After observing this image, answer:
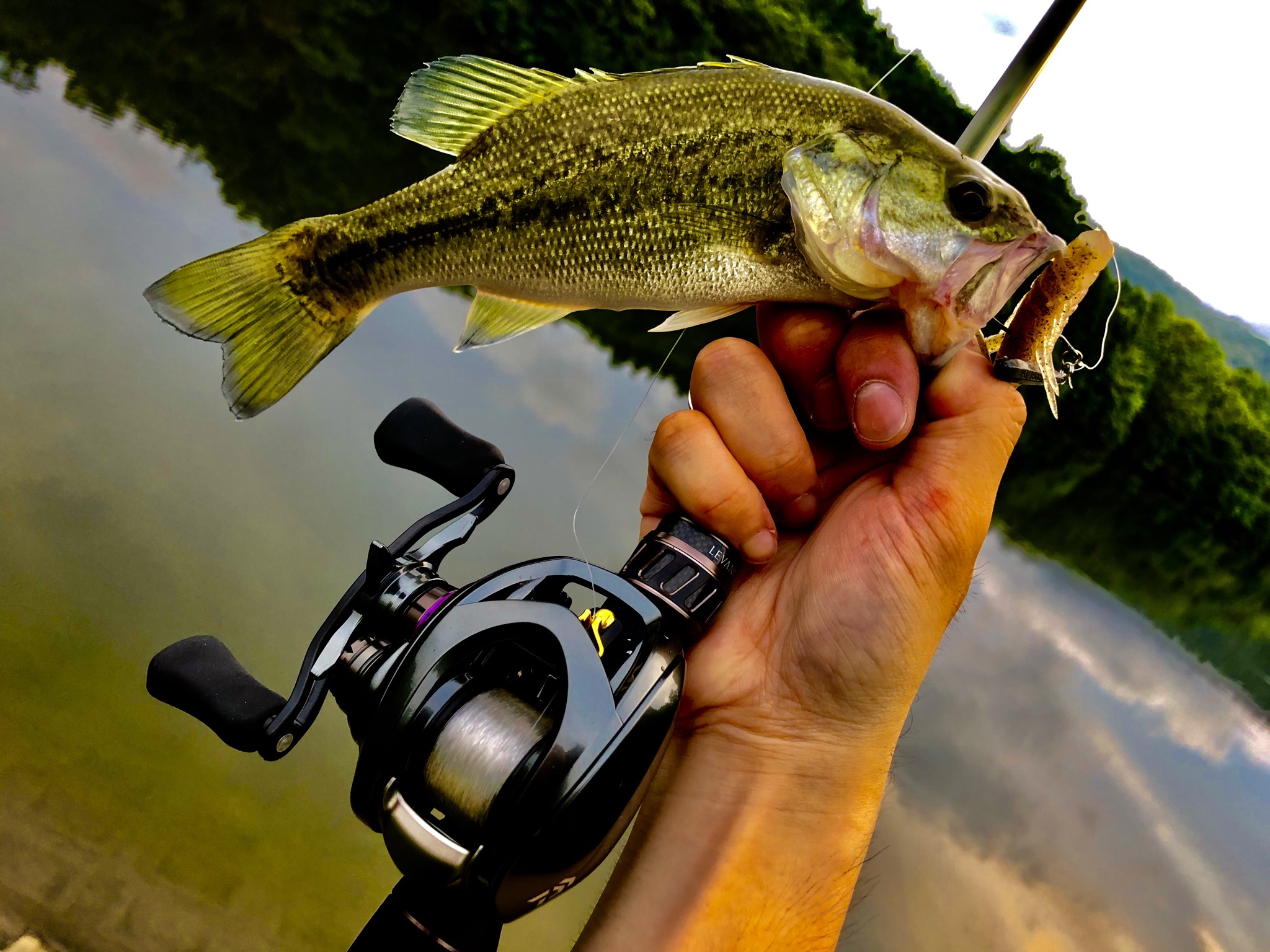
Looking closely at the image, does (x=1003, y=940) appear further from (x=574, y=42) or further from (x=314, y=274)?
(x=574, y=42)

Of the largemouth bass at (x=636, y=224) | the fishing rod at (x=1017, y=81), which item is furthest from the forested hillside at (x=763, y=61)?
the largemouth bass at (x=636, y=224)

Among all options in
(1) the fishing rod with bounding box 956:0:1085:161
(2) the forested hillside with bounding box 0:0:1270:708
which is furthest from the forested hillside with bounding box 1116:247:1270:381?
(1) the fishing rod with bounding box 956:0:1085:161

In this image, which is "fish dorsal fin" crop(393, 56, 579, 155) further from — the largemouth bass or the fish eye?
the fish eye

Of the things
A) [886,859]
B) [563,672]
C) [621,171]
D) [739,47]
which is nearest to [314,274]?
[621,171]

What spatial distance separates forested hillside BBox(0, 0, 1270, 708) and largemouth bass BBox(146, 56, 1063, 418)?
0.50 metres

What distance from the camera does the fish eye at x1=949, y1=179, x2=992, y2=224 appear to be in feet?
4.03

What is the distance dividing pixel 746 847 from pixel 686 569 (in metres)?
0.62

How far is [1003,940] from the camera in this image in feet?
11.5

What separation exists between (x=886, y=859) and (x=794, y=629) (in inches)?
127

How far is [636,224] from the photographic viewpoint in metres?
1.41

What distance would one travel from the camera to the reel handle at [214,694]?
0.93 meters

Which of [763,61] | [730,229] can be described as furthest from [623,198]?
[763,61]

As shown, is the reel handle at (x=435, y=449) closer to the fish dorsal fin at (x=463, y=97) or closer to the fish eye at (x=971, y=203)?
the fish dorsal fin at (x=463, y=97)

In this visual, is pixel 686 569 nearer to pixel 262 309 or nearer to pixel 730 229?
pixel 730 229
